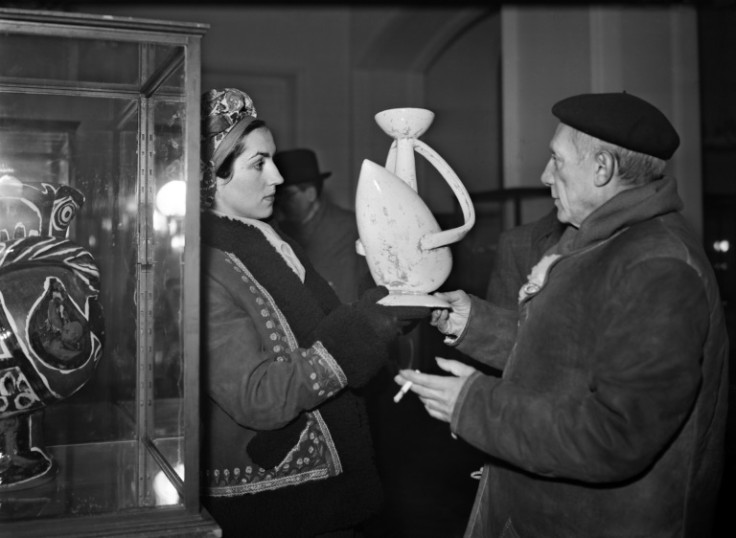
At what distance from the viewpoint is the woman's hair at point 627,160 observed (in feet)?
4.41

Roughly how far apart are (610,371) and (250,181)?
2.58ft

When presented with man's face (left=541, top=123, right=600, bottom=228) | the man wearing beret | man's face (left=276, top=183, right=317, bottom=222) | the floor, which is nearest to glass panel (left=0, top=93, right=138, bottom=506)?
the man wearing beret

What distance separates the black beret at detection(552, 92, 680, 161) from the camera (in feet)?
4.30

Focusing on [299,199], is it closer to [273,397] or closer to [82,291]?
[82,291]

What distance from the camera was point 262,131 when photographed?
159 cm

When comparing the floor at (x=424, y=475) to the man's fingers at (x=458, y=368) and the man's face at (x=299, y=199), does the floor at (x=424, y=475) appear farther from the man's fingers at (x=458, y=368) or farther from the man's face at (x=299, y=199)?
the man's fingers at (x=458, y=368)

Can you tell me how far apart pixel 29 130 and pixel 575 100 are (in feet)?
4.78

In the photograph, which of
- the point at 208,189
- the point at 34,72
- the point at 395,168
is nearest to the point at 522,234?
the point at 395,168

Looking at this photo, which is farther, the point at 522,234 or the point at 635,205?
the point at 522,234

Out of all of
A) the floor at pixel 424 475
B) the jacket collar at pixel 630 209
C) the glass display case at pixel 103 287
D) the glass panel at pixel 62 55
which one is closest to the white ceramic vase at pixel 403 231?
the jacket collar at pixel 630 209

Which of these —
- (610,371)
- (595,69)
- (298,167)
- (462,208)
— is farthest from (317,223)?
(610,371)

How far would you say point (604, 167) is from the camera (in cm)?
135

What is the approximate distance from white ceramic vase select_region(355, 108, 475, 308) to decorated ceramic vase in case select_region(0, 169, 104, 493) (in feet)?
1.76

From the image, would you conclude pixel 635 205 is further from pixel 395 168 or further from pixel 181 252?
pixel 181 252
